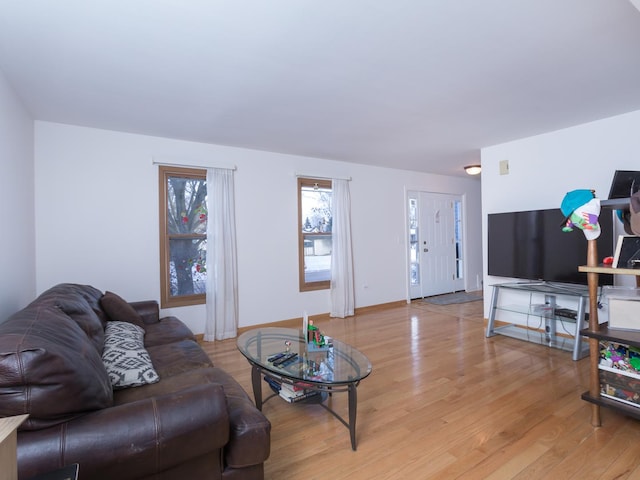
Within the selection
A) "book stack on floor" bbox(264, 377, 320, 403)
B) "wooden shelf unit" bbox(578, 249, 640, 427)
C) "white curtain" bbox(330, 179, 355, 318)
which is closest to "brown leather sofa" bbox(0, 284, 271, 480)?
"book stack on floor" bbox(264, 377, 320, 403)

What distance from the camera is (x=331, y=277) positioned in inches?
196

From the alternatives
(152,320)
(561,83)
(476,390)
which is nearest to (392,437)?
(476,390)

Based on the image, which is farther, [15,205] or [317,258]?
[317,258]

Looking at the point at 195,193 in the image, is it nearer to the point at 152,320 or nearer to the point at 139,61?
the point at 152,320

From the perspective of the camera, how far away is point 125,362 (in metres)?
1.84

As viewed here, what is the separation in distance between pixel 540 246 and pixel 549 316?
75 cm

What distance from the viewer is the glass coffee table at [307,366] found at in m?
1.86

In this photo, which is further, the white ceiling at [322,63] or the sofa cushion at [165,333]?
the sofa cushion at [165,333]

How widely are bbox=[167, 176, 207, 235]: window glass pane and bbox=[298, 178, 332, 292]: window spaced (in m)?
1.33

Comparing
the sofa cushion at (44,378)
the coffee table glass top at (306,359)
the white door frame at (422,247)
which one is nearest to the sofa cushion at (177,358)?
the coffee table glass top at (306,359)

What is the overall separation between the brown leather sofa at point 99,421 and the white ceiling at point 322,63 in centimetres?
159

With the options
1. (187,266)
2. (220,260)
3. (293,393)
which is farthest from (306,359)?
(187,266)

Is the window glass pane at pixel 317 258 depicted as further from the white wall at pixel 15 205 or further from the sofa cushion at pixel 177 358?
the white wall at pixel 15 205

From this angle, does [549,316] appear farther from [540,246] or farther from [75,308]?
[75,308]
